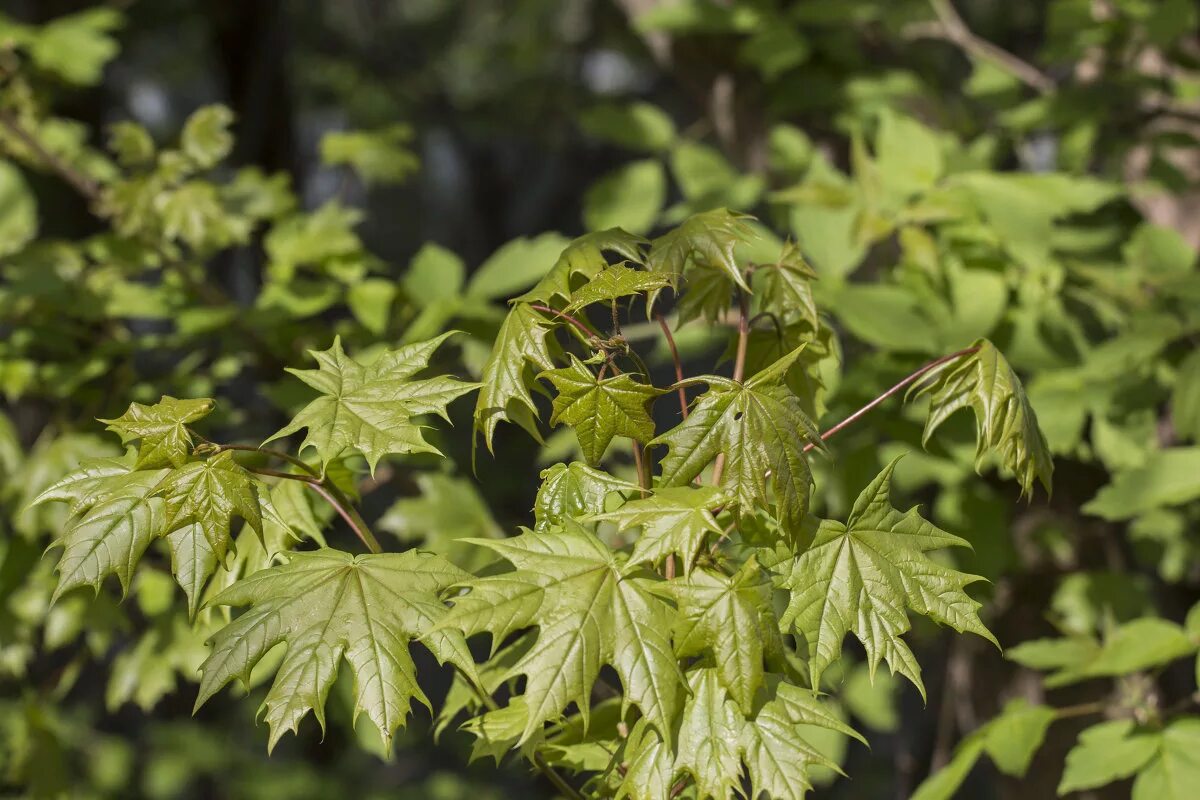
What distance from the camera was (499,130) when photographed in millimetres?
6617

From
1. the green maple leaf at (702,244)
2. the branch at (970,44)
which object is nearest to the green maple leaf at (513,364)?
the green maple leaf at (702,244)

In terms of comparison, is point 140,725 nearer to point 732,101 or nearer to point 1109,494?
point 732,101

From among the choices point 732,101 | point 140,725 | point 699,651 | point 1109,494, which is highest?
point 699,651

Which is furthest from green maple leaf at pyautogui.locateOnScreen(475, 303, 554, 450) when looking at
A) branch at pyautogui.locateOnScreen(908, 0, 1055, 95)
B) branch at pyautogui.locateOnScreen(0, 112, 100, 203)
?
branch at pyautogui.locateOnScreen(908, 0, 1055, 95)

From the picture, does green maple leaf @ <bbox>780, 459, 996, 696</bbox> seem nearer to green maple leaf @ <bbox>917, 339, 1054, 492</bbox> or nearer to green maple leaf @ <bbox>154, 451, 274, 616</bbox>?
green maple leaf @ <bbox>917, 339, 1054, 492</bbox>

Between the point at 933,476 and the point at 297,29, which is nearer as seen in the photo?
the point at 933,476

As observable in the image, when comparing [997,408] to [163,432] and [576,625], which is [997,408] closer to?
[576,625]

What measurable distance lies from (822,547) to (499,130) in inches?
231

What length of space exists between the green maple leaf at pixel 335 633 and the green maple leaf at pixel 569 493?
0.35 ft

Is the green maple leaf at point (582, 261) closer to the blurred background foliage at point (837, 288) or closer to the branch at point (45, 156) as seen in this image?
the blurred background foliage at point (837, 288)

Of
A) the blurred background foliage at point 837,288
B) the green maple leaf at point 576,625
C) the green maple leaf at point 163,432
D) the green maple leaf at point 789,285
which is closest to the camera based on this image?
the green maple leaf at point 576,625

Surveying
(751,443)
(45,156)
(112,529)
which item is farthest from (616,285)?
(45,156)

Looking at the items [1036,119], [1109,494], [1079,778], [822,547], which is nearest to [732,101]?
[1036,119]

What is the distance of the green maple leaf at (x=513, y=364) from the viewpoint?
3.62ft
